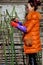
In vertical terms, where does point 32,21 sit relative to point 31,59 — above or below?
above

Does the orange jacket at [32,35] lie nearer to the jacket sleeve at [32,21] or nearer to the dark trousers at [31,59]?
the jacket sleeve at [32,21]

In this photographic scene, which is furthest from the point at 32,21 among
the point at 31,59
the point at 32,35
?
the point at 31,59

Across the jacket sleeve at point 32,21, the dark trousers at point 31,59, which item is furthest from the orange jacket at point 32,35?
the dark trousers at point 31,59

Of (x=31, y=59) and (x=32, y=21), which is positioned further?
(x=31, y=59)

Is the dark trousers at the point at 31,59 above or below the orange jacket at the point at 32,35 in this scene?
below

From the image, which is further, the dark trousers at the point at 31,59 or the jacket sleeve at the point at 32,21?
the dark trousers at the point at 31,59

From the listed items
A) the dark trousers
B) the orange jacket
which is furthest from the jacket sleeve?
the dark trousers

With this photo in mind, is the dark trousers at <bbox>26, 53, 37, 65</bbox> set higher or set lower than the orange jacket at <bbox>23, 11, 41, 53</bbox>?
lower

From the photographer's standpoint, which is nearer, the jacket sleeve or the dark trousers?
the jacket sleeve

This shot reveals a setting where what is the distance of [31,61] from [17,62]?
1.03 m

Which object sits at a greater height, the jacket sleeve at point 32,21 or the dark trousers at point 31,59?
the jacket sleeve at point 32,21

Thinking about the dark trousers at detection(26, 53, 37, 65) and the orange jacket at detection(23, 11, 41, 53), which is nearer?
the orange jacket at detection(23, 11, 41, 53)

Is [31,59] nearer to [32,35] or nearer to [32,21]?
[32,35]

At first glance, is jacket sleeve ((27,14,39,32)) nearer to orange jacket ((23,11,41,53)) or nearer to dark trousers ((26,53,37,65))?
orange jacket ((23,11,41,53))
